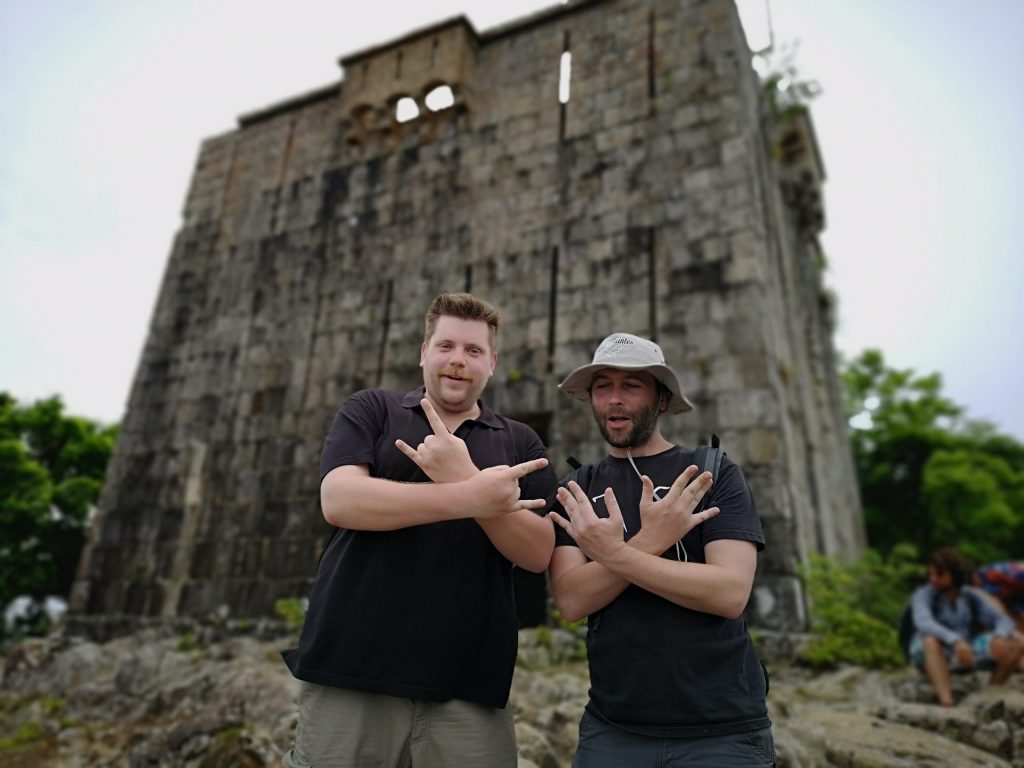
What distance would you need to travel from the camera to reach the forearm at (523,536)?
81.2 inches

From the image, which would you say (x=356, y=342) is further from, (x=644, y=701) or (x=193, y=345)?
(x=644, y=701)

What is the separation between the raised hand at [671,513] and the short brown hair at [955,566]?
4532 millimetres

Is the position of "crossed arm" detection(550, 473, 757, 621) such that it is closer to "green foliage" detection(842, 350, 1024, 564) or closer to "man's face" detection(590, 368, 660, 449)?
"man's face" detection(590, 368, 660, 449)

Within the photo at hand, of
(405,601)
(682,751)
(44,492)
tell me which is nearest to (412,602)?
(405,601)

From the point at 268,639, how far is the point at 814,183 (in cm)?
1149

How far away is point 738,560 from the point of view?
2072 millimetres

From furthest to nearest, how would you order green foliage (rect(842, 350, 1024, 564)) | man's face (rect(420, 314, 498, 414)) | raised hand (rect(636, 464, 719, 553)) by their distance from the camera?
green foliage (rect(842, 350, 1024, 564)), man's face (rect(420, 314, 498, 414)), raised hand (rect(636, 464, 719, 553))

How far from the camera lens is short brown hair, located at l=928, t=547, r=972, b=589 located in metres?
5.49

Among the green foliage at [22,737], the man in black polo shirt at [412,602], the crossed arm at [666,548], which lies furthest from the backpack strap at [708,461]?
the green foliage at [22,737]

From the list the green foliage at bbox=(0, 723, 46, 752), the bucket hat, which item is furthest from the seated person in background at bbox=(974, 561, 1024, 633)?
the green foliage at bbox=(0, 723, 46, 752)

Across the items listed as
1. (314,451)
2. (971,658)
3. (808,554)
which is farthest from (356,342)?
(971,658)

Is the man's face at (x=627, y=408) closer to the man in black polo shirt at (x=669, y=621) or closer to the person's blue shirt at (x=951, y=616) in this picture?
the man in black polo shirt at (x=669, y=621)

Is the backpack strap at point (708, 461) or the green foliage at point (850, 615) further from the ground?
the backpack strap at point (708, 461)

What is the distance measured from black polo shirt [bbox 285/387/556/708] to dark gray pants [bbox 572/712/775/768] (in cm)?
36
